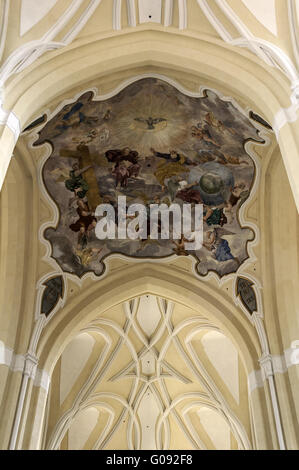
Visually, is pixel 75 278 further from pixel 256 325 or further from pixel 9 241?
pixel 256 325

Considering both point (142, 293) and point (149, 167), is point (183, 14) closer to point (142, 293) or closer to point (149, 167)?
point (149, 167)

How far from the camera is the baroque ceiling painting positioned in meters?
10.9

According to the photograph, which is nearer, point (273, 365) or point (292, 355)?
point (292, 355)

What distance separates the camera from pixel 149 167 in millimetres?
12227

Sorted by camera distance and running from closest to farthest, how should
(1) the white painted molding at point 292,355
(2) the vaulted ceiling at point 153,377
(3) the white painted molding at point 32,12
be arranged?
1. (3) the white painted molding at point 32,12
2. (1) the white painted molding at point 292,355
3. (2) the vaulted ceiling at point 153,377

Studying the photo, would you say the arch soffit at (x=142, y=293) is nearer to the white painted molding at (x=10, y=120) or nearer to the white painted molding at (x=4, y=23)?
the white painted molding at (x=10, y=120)

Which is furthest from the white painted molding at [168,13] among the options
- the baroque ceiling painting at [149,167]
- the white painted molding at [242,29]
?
the baroque ceiling painting at [149,167]

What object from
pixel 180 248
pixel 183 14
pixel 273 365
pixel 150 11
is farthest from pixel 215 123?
pixel 273 365

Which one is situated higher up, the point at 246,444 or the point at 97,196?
the point at 97,196

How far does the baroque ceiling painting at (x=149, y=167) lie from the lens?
1089cm
